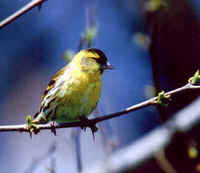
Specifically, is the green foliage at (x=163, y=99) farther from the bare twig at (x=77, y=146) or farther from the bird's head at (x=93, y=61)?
the bird's head at (x=93, y=61)

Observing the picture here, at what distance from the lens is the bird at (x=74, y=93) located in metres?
3.69

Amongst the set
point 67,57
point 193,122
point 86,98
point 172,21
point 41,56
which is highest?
point 41,56

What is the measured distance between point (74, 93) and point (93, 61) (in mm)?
568

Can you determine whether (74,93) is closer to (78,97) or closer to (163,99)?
(78,97)

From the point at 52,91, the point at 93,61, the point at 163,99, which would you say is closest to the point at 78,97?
the point at 52,91

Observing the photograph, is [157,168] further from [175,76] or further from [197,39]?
[197,39]

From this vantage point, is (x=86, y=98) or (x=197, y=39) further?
(x=197, y=39)

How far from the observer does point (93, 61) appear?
4.14 metres

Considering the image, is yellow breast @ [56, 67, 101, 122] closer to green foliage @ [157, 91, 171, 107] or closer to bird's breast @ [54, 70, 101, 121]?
bird's breast @ [54, 70, 101, 121]

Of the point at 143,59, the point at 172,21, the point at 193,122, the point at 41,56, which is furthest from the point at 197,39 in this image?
the point at 41,56

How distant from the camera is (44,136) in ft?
20.9

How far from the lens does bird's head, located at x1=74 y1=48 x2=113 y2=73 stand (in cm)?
403

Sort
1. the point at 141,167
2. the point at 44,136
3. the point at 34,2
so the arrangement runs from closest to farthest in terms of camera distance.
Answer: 1. the point at 34,2
2. the point at 141,167
3. the point at 44,136

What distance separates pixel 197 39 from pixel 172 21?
504 millimetres
